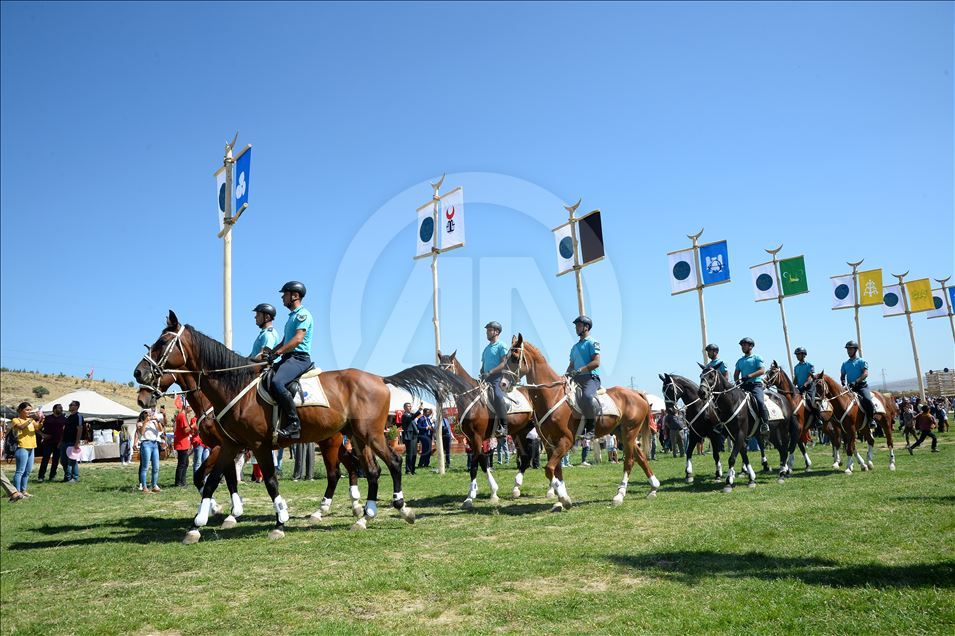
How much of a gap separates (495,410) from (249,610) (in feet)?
25.3

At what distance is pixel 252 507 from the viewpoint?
529 inches

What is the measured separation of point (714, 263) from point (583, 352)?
16.9 meters

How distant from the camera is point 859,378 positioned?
17516 mm

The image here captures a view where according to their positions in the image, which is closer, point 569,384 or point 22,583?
point 22,583

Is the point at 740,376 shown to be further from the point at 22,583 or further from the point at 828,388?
the point at 22,583

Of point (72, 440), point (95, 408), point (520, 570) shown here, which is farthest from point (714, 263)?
point (95, 408)

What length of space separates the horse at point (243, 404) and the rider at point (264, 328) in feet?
3.25

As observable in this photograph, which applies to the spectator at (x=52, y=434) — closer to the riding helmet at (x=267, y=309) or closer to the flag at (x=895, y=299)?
the riding helmet at (x=267, y=309)

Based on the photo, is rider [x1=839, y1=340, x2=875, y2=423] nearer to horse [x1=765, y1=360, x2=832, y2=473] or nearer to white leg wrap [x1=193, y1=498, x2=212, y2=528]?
horse [x1=765, y1=360, x2=832, y2=473]

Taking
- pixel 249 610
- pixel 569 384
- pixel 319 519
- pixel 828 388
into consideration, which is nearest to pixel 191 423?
pixel 319 519

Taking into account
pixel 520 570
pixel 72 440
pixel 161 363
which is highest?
pixel 161 363

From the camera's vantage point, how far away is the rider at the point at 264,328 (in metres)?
11.1

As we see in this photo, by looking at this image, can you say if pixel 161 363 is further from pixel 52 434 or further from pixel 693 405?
pixel 52 434

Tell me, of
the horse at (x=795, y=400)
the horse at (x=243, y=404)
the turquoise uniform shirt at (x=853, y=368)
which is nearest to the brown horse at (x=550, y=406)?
the horse at (x=243, y=404)
